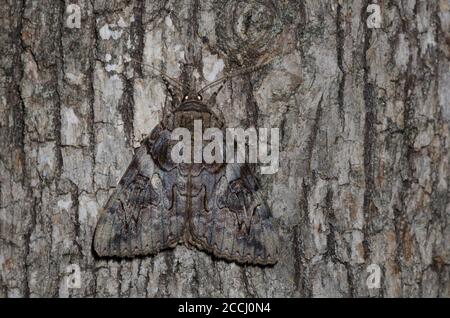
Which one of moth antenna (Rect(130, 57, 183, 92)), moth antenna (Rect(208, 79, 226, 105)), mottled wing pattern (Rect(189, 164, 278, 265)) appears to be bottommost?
mottled wing pattern (Rect(189, 164, 278, 265))

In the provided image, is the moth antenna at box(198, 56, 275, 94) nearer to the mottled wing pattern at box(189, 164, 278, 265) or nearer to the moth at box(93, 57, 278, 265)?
the moth at box(93, 57, 278, 265)

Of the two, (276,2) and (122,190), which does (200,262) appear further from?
(276,2)

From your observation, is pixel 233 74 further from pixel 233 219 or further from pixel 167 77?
pixel 233 219

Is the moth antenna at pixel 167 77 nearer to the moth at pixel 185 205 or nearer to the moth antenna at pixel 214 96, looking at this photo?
the moth at pixel 185 205

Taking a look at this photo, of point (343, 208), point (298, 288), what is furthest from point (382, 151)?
point (298, 288)

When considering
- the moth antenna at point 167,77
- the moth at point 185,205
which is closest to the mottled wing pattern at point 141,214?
the moth at point 185,205

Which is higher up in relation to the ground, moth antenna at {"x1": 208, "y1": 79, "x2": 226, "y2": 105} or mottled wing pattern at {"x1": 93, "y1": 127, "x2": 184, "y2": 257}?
moth antenna at {"x1": 208, "y1": 79, "x2": 226, "y2": 105}

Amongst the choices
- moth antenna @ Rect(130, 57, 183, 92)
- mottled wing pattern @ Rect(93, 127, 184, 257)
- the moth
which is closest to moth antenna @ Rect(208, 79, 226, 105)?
the moth
